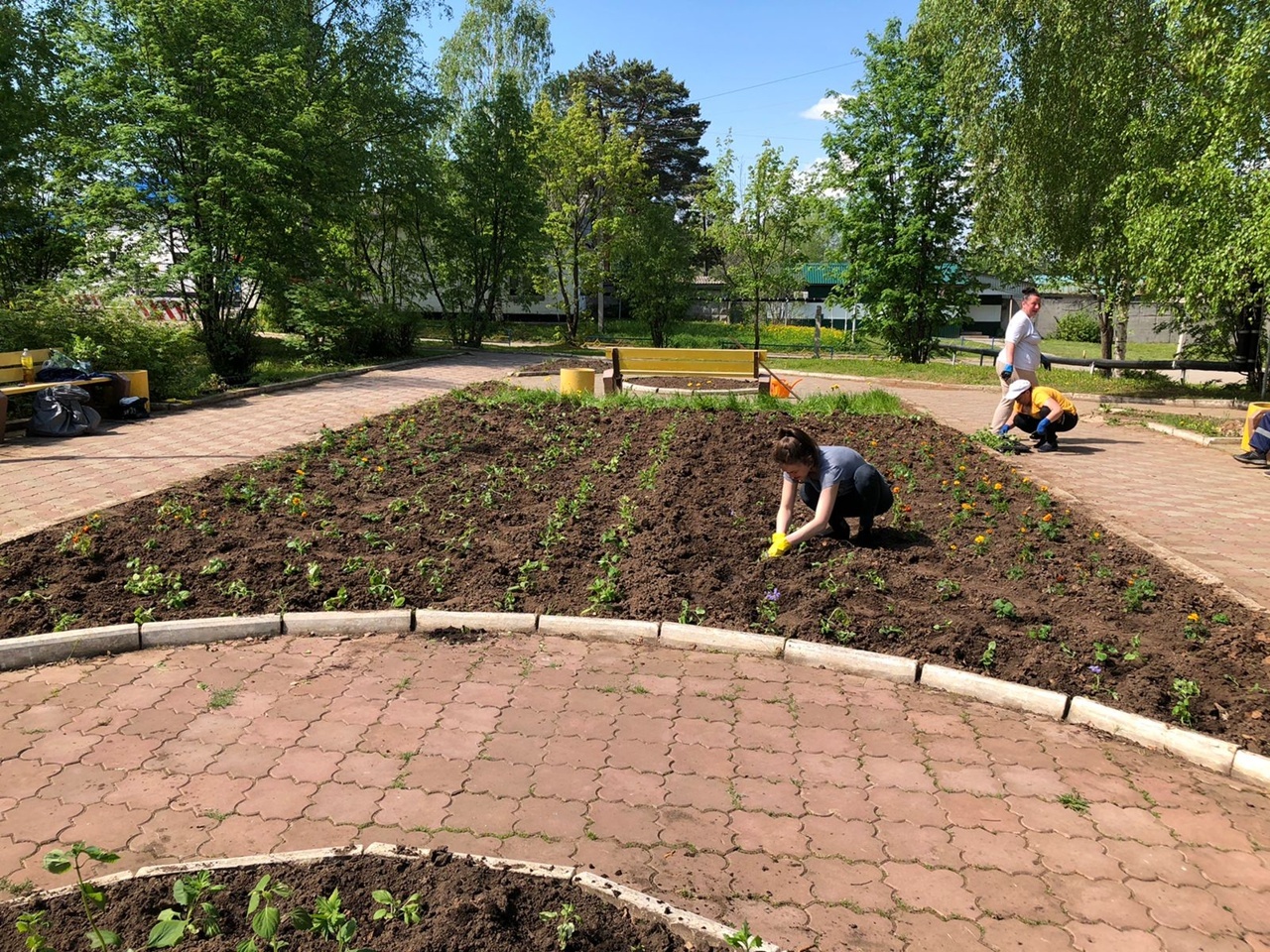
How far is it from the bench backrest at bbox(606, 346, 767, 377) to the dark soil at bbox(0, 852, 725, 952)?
10.7m

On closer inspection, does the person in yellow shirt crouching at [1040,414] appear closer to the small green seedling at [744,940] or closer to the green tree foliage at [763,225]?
the small green seedling at [744,940]

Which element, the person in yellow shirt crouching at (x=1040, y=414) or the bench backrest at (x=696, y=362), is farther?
the bench backrest at (x=696, y=362)

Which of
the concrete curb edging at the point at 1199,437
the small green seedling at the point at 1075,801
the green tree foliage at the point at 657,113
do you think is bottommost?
the small green seedling at the point at 1075,801

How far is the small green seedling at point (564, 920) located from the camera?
7.76ft

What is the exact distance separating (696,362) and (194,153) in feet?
31.1

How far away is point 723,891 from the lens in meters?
2.79

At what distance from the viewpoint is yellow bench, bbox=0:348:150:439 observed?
1004cm

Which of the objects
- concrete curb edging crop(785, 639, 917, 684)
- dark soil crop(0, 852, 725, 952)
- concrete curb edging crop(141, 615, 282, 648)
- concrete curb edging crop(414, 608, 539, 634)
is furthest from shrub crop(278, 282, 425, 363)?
dark soil crop(0, 852, 725, 952)

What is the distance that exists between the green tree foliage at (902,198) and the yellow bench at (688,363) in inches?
493

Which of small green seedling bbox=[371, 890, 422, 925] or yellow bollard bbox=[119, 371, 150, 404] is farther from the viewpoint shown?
yellow bollard bbox=[119, 371, 150, 404]

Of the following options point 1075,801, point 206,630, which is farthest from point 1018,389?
point 206,630

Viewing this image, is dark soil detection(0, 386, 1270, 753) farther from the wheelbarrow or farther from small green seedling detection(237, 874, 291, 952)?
the wheelbarrow

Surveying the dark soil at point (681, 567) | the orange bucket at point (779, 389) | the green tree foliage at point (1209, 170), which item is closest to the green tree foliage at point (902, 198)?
the green tree foliage at point (1209, 170)

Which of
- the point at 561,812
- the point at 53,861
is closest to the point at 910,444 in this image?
the point at 561,812
